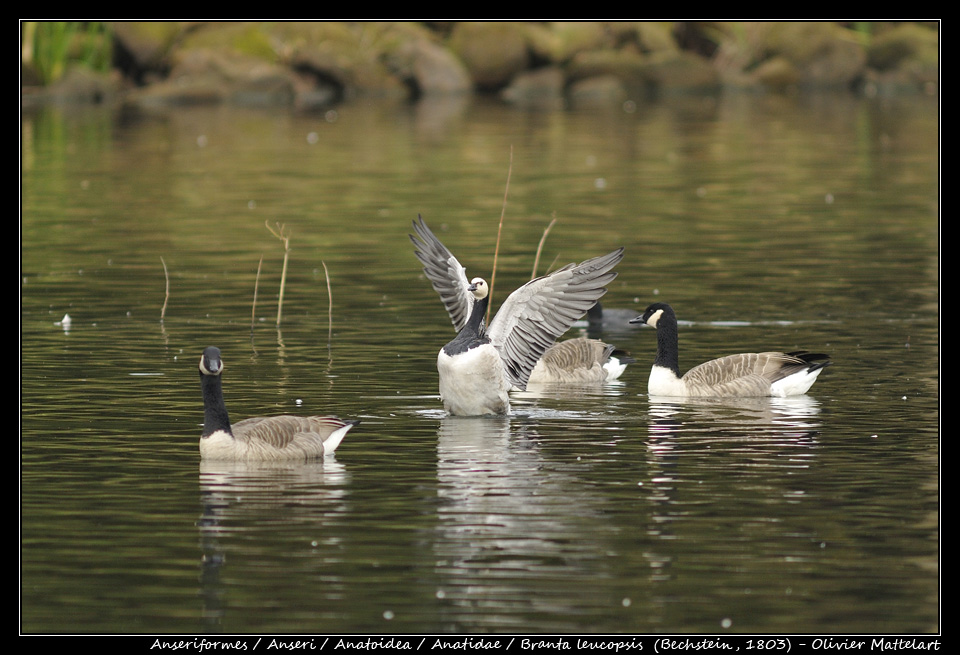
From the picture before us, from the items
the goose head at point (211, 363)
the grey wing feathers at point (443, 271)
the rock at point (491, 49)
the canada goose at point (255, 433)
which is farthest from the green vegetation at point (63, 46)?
the canada goose at point (255, 433)

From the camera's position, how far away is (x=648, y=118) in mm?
63156

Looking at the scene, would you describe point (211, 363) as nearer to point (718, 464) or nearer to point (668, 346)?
point (718, 464)

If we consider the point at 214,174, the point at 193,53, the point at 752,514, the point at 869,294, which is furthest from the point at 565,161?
the point at 752,514

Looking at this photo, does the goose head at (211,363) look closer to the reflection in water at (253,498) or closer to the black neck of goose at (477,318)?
the reflection in water at (253,498)

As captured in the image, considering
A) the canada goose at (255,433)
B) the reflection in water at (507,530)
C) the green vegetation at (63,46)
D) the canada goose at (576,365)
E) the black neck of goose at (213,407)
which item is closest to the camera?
the reflection in water at (507,530)

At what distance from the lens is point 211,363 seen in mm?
14320

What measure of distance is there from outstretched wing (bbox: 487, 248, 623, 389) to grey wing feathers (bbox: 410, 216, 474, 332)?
656 millimetres

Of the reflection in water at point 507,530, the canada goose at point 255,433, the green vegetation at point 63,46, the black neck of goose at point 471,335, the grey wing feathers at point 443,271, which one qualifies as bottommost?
the reflection in water at point 507,530

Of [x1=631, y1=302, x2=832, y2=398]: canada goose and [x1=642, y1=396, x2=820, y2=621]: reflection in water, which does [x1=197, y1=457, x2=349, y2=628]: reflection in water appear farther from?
[x1=631, y1=302, x2=832, y2=398]: canada goose

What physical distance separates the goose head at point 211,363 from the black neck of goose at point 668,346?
19.8ft

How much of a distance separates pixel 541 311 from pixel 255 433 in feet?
14.0

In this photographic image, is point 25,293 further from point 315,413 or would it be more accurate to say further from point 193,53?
point 193,53

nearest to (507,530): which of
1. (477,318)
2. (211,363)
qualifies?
(211,363)

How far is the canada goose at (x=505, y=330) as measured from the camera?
1666 cm
